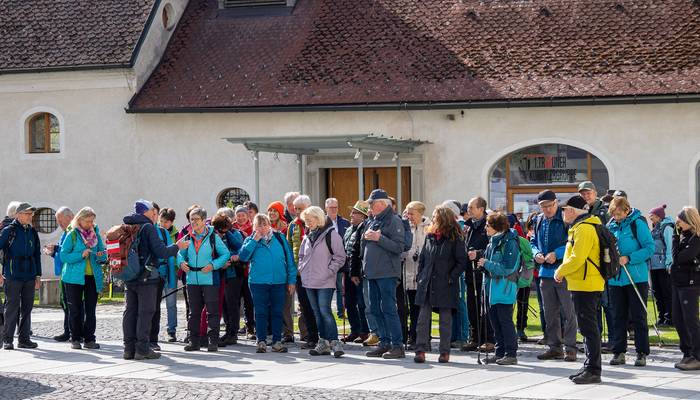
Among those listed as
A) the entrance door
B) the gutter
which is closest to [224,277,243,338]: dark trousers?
the gutter

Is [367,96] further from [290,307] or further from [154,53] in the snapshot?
[290,307]

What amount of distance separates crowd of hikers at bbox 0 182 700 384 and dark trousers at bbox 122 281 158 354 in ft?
0.06

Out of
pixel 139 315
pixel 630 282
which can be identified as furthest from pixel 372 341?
pixel 630 282

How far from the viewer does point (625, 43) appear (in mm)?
25594

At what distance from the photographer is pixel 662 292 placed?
1820 cm

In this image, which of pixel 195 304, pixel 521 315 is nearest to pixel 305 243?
pixel 195 304

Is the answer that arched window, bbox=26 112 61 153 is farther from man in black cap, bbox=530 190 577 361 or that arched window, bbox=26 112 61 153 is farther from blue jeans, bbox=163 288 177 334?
man in black cap, bbox=530 190 577 361

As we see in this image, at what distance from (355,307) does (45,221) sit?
50.3 ft

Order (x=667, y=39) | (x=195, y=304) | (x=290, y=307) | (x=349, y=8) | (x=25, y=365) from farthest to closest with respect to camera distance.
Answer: (x=349, y=8), (x=667, y=39), (x=290, y=307), (x=195, y=304), (x=25, y=365)

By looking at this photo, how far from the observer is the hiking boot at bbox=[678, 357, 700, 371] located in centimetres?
1272

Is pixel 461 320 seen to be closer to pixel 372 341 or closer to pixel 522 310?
pixel 372 341

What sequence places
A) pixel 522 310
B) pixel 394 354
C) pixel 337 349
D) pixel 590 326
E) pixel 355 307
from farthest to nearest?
1. pixel 522 310
2. pixel 355 307
3. pixel 337 349
4. pixel 394 354
5. pixel 590 326

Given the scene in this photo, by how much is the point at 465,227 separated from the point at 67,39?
16.3m

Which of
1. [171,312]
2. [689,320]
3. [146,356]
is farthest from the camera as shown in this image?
[171,312]
